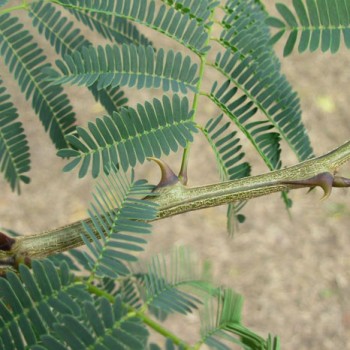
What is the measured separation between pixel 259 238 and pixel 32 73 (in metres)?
2.11

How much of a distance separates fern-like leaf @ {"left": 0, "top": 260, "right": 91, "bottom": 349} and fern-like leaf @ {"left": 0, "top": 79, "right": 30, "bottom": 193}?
0.54 meters

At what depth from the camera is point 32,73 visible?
1.12 metres

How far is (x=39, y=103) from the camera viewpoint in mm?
1124

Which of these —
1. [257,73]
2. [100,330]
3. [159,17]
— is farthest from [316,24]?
[100,330]

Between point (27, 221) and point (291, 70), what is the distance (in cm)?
191

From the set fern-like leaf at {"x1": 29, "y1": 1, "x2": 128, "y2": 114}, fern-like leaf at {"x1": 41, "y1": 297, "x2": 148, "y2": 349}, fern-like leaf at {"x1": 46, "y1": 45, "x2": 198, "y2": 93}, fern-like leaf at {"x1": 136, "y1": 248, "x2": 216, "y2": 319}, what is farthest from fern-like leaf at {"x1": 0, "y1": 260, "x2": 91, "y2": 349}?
fern-like leaf at {"x1": 29, "y1": 1, "x2": 128, "y2": 114}

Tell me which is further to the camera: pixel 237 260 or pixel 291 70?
pixel 291 70

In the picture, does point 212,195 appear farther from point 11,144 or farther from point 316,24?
point 11,144

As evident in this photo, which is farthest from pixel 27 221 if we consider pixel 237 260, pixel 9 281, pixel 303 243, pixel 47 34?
pixel 9 281

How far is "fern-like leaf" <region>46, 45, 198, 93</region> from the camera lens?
0.90m

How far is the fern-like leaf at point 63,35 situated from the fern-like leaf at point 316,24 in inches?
16.5

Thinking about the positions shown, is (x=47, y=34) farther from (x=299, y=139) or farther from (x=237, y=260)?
(x=237, y=260)

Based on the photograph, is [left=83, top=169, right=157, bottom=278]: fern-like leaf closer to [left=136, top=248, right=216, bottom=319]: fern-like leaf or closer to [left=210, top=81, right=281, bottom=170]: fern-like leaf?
[left=136, top=248, right=216, bottom=319]: fern-like leaf

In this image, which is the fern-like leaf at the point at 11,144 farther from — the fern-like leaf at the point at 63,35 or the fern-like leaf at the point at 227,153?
the fern-like leaf at the point at 227,153
